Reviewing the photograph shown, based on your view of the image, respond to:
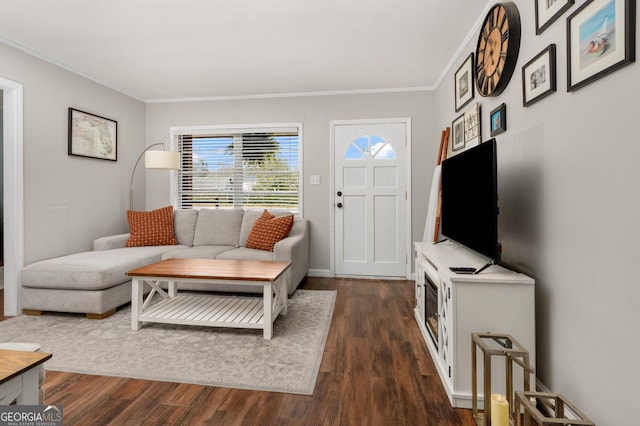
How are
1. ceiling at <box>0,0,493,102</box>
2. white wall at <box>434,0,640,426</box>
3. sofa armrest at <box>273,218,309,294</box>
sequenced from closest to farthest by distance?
white wall at <box>434,0,640,426</box>, ceiling at <box>0,0,493,102</box>, sofa armrest at <box>273,218,309,294</box>

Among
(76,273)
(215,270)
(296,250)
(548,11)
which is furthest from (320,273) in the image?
(548,11)

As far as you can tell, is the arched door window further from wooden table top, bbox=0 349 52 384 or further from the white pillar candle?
wooden table top, bbox=0 349 52 384

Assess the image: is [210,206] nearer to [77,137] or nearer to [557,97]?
[77,137]

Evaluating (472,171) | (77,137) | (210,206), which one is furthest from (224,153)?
(472,171)

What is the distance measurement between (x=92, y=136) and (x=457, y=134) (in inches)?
158

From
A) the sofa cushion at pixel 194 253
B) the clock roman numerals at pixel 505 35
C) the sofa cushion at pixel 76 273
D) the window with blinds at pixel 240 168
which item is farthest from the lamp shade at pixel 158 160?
the clock roman numerals at pixel 505 35

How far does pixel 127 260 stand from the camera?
10.2 feet

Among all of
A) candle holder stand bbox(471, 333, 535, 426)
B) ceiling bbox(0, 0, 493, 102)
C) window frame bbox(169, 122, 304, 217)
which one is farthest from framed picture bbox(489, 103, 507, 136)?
window frame bbox(169, 122, 304, 217)

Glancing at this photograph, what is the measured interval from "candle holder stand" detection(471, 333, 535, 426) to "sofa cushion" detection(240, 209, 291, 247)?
2940 millimetres

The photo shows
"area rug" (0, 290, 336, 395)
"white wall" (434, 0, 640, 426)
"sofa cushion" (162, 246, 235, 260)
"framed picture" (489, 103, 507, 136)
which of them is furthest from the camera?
"sofa cushion" (162, 246, 235, 260)

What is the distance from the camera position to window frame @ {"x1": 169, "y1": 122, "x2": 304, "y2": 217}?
14.4 feet

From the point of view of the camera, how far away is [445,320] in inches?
71.7

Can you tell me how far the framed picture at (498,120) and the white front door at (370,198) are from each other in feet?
5.98

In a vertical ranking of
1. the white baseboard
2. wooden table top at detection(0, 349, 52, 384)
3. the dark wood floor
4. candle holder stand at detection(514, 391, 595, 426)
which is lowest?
the dark wood floor
